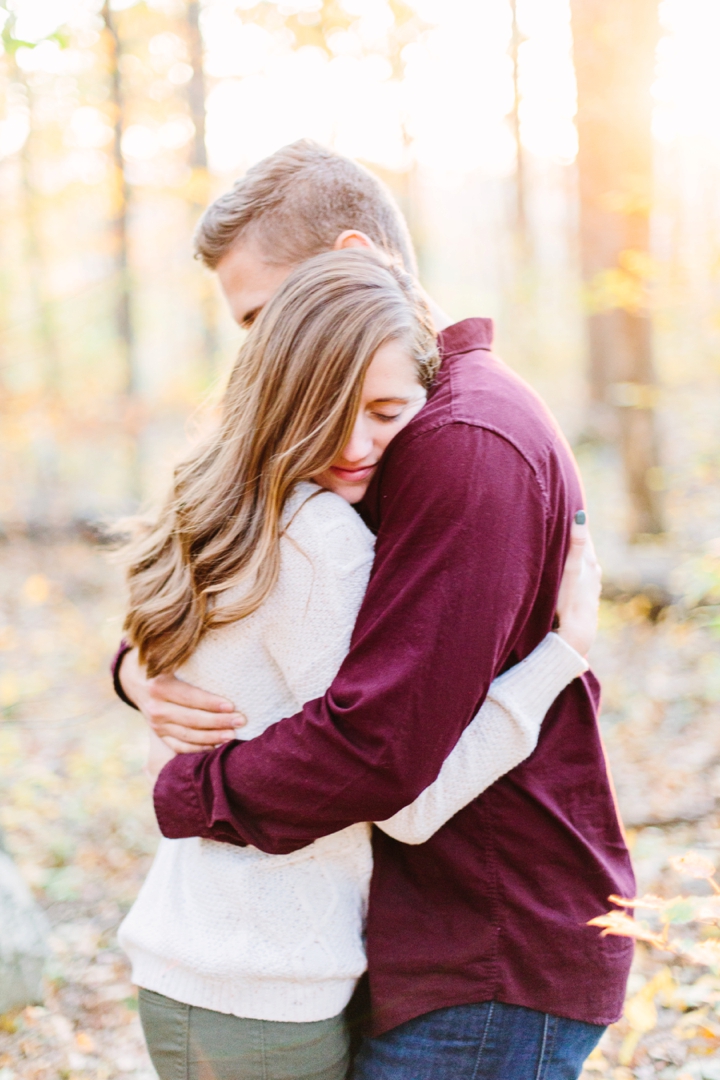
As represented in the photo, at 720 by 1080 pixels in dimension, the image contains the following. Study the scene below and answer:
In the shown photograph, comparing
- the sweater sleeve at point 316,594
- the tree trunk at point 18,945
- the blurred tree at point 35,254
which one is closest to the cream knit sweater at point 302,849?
the sweater sleeve at point 316,594

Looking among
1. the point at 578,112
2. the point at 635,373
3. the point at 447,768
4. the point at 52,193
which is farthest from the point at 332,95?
the point at 447,768

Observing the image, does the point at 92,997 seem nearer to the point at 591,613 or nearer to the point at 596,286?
the point at 591,613

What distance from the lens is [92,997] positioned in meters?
3.81

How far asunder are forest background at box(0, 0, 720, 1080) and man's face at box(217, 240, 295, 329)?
161mm

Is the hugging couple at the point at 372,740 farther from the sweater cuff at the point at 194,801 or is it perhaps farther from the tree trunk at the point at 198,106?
the tree trunk at the point at 198,106

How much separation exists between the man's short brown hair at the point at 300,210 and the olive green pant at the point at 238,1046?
1645mm

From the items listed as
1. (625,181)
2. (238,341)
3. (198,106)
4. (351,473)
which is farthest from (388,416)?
(198,106)

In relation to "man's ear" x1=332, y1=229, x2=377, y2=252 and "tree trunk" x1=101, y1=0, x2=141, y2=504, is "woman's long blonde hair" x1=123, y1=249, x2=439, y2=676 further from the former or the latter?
"tree trunk" x1=101, y1=0, x2=141, y2=504

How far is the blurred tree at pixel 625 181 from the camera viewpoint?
715cm

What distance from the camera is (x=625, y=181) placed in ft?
24.3

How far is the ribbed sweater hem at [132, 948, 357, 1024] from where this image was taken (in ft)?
5.30

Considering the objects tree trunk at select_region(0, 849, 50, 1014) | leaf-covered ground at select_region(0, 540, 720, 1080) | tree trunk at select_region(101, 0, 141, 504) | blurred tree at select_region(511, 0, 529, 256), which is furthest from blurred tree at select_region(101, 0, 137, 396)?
tree trunk at select_region(0, 849, 50, 1014)

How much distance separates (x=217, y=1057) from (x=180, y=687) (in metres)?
0.70

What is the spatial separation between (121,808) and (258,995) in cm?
412
